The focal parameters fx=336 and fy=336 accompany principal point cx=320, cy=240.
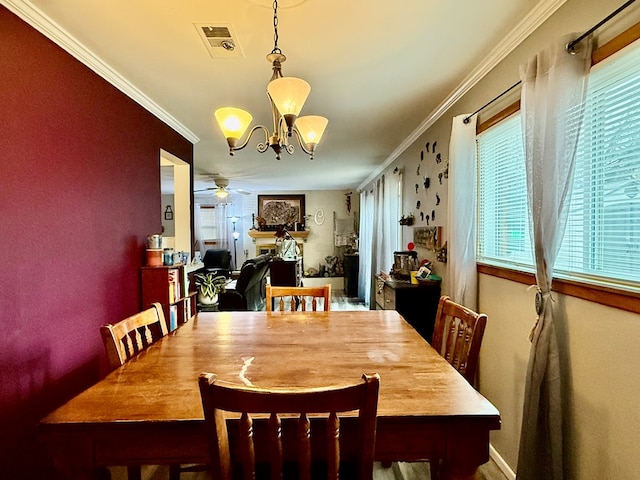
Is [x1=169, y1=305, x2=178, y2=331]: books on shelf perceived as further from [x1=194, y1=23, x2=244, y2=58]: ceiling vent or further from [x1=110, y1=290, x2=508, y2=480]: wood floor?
[x1=194, y1=23, x2=244, y2=58]: ceiling vent

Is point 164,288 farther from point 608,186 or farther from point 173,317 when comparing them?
point 608,186

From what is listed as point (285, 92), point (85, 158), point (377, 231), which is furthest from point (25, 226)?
point (377, 231)

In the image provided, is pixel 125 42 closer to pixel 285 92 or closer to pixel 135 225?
pixel 285 92

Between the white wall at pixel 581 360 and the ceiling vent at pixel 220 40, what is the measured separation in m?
1.53

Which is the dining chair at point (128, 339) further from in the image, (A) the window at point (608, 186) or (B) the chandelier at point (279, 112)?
(A) the window at point (608, 186)

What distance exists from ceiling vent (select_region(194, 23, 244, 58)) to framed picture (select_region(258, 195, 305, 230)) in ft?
20.5

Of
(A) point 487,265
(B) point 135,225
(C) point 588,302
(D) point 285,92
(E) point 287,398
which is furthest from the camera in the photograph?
(B) point 135,225

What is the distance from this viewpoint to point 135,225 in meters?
2.57

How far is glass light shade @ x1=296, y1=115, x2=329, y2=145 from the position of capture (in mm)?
1830

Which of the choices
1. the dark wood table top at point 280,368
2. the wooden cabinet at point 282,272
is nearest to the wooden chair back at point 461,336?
the dark wood table top at point 280,368

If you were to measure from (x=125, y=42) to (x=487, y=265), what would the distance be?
2.49 m

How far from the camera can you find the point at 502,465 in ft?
6.25

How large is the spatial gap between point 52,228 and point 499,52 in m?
2.62

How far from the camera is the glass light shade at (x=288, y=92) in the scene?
1.50 metres
